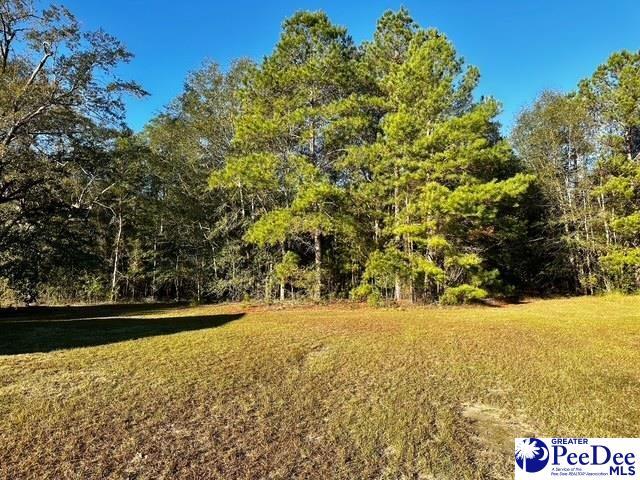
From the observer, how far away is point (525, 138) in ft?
61.4

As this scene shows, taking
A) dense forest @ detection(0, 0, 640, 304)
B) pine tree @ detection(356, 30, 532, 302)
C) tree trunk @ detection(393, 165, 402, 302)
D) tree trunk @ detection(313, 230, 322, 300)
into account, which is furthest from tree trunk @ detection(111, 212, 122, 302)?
tree trunk @ detection(393, 165, 402, 302)

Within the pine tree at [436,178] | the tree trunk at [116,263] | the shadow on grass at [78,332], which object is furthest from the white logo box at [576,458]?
the tree trunk at [116,263]

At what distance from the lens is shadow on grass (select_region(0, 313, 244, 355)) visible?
625cm

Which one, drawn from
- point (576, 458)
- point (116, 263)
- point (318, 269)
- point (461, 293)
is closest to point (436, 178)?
point (461, 293)

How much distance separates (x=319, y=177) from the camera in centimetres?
1403

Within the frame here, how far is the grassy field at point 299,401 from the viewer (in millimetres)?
2801

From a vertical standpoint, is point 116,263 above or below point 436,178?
below

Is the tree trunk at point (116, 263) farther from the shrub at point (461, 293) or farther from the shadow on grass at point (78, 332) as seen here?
the shrub at point (461, 293)

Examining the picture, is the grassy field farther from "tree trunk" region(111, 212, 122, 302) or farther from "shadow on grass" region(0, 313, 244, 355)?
Result: "tree trunk" region(111, 212, 122, 302)

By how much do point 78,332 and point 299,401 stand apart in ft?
18.2

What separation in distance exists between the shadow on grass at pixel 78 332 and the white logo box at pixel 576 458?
5.79 meters

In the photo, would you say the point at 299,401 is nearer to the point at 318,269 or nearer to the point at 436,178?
the point at 318,269

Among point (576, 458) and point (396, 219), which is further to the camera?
point (396, 219)

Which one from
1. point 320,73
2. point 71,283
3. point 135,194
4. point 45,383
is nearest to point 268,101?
point 320,73
